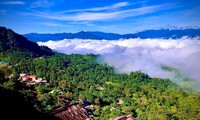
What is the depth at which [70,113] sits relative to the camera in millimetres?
10094

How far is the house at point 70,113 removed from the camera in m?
9.76

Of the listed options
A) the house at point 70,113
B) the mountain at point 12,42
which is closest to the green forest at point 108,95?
the house at point 70,113

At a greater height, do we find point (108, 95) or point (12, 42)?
point (12, 42)

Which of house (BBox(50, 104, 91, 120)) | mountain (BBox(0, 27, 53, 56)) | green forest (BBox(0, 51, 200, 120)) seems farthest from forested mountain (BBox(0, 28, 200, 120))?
house (BBox(50, 104, 91, 120))

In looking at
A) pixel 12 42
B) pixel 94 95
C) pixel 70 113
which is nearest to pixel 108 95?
pixel 94 95

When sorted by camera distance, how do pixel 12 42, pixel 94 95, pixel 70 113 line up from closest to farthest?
pixel 70 113 → pixel 94 95 → pixel 12 42

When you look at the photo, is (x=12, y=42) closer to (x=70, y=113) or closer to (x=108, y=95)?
(x=108, y=95)

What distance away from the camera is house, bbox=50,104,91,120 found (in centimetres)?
976

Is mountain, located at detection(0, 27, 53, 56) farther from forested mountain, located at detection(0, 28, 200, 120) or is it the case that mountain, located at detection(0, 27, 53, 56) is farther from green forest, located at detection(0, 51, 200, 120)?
green forest, located at detection(0, 51, 200, 120)

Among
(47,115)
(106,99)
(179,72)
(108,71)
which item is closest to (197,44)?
(179,72)

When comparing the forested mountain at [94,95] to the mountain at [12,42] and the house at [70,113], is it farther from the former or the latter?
the house at [70,113]

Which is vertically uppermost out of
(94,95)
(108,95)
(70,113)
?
(70,113)

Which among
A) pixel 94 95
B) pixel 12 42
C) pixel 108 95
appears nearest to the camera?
pixel 94 95

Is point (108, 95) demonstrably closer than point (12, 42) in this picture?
Yes
